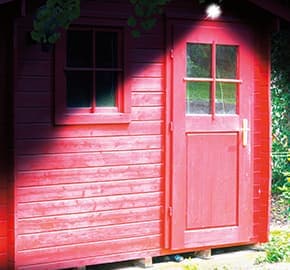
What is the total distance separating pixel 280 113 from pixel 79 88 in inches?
187

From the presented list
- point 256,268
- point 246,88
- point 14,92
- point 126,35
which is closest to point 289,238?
point 256,268

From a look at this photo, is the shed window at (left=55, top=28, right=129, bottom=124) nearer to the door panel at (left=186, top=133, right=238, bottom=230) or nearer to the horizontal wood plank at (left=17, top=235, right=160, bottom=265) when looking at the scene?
the door panel at (left=186, top=133, right=238, bottom=230)

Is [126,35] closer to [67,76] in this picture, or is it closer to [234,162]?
[67,76]

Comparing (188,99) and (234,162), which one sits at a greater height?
(188,99)

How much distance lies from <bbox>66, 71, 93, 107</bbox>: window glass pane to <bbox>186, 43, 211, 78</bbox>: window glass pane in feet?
3.47

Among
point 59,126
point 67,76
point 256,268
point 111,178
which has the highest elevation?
point 67,76

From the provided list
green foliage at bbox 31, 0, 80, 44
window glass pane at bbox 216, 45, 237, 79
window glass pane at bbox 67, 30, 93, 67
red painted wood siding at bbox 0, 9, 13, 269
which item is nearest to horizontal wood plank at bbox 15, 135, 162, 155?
red painted wood siding at bbox 0, 9, 13, 269

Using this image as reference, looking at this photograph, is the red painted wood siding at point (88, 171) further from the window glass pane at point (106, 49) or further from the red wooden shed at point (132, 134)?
the window glass pane at point (106, 49)

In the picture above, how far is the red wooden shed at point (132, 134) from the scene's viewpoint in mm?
6359

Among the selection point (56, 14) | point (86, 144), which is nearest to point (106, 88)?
point (86, 144)

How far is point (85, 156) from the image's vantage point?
22.0 ft

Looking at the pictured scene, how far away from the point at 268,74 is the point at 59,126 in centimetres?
242

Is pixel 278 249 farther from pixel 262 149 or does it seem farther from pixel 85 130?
pixel 85 130

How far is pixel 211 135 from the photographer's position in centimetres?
739
